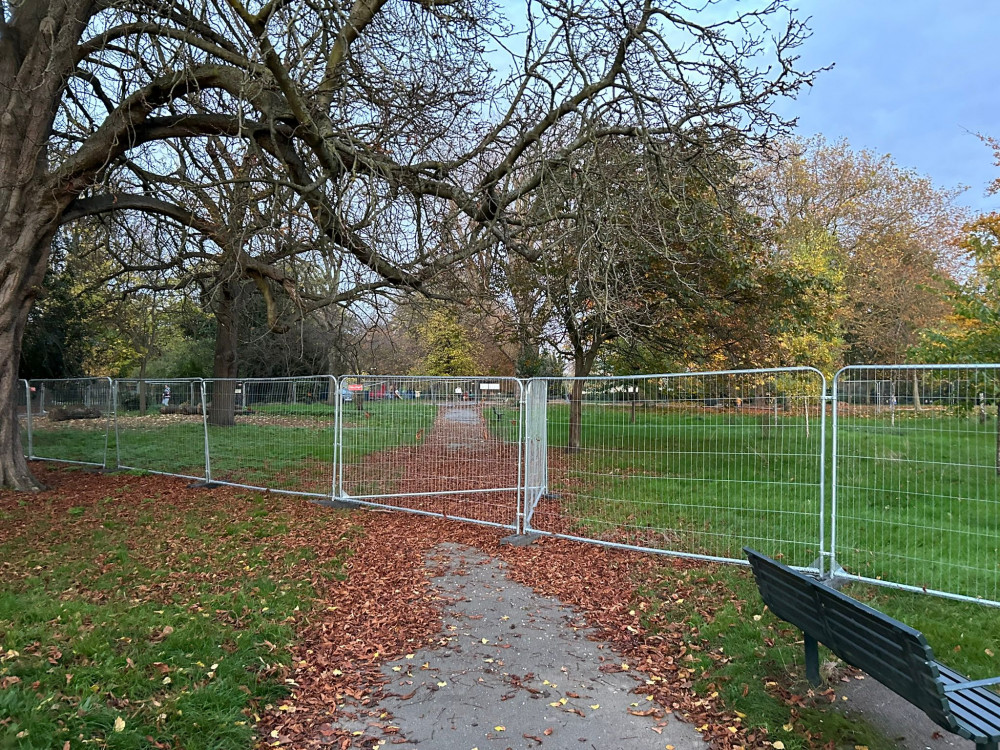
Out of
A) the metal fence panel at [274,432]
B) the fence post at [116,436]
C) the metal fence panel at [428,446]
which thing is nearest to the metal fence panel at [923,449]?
the metal fence panel at [428,446]

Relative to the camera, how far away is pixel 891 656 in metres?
2.69

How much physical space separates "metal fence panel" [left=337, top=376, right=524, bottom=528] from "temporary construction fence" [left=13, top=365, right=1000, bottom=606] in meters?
0.03

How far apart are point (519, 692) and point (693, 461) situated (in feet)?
10.7

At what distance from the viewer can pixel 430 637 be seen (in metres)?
4.39

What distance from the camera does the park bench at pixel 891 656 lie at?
2453 millimetres

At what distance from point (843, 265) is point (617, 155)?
17.7 metres

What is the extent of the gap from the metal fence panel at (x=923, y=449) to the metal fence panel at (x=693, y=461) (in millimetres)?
278

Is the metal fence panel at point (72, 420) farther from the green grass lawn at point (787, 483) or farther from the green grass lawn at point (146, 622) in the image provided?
the green grass lawn at point (787, 483)

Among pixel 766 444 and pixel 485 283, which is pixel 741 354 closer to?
pixel 485 283

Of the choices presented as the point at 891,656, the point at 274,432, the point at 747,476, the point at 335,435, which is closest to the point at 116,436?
the point at 274,432

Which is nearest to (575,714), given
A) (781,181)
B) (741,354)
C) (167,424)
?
(741,354)

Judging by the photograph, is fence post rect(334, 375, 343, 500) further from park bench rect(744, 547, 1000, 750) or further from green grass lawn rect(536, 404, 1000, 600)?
park bench rect(744, 547, 1000, 750)

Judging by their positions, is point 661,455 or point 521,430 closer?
point 661,455

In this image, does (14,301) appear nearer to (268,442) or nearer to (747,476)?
(268,442)
